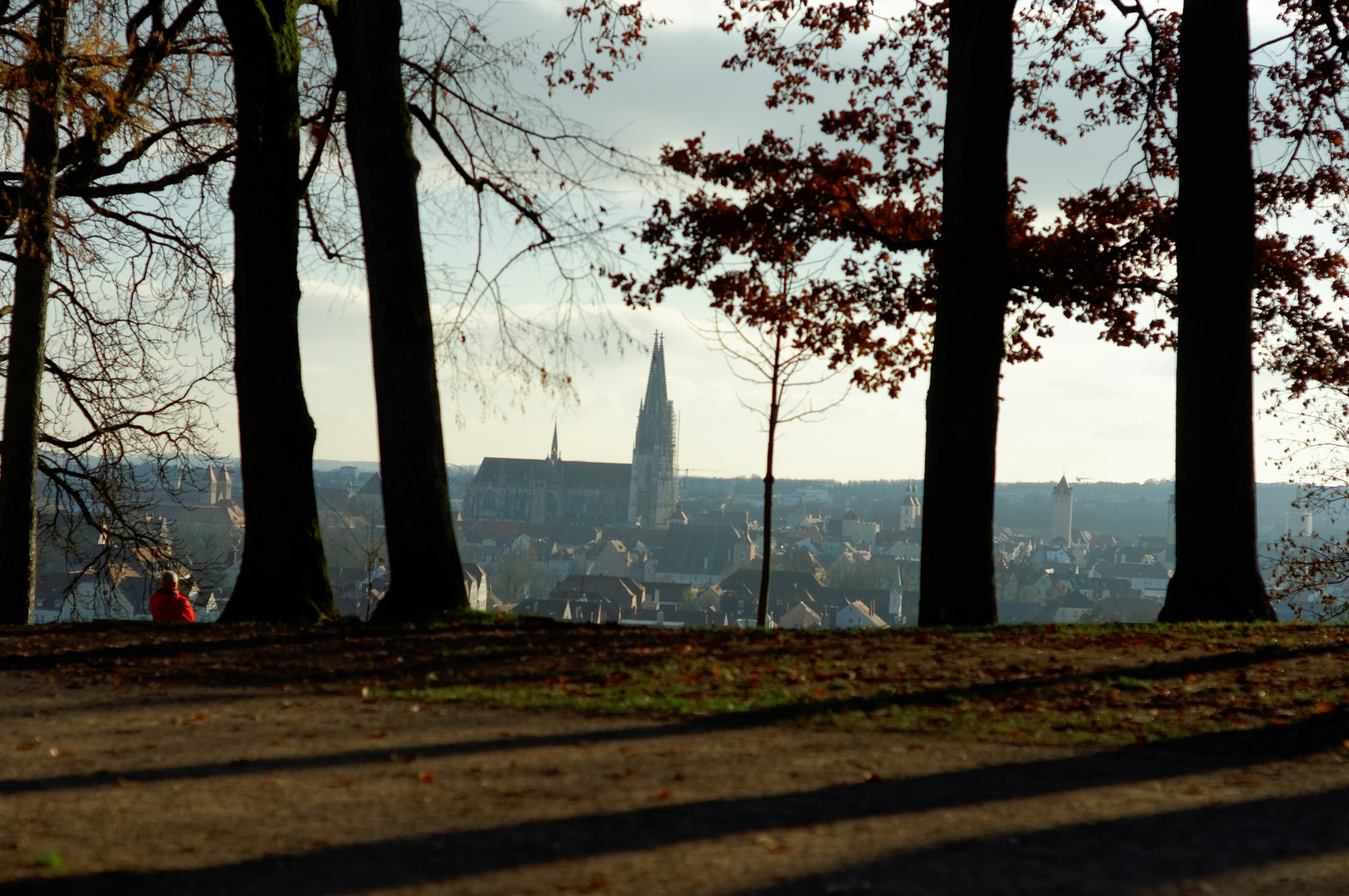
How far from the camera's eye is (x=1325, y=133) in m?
14.5

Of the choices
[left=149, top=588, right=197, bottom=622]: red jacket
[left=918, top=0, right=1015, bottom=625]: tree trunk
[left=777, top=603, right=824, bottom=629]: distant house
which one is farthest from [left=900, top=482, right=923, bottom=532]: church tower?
[left=149, top=588, right=197, bottom=622]: red jacket

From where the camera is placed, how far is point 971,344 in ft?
37.0

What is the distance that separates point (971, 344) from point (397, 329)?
5.04 metres

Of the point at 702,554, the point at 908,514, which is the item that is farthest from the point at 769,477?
the point at 908,514

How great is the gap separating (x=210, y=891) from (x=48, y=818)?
3.49 feet

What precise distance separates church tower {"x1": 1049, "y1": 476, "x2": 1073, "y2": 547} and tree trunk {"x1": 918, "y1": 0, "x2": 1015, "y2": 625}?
151 meters

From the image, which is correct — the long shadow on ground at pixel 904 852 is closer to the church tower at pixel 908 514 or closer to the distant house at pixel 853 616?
the distant house at pixel 853 616

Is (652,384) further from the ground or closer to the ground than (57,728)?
further from the ground

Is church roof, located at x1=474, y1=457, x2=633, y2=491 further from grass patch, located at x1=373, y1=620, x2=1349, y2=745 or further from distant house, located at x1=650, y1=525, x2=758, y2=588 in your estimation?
grass patch, located at x1=373, y1=620, x2=1349, y2=745

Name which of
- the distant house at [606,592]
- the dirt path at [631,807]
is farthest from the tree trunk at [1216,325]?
the distant house at [606,592]

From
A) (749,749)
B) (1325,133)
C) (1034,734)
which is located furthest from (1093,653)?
(1325,133)

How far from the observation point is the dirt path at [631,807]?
12.1 ft

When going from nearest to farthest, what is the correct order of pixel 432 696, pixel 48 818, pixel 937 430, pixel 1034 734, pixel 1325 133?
pixel 48 818, pixel 1034 734, pixel 432 696, pixel 937 430, pixel 1325 133

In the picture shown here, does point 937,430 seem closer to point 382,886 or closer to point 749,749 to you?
point 749,749
